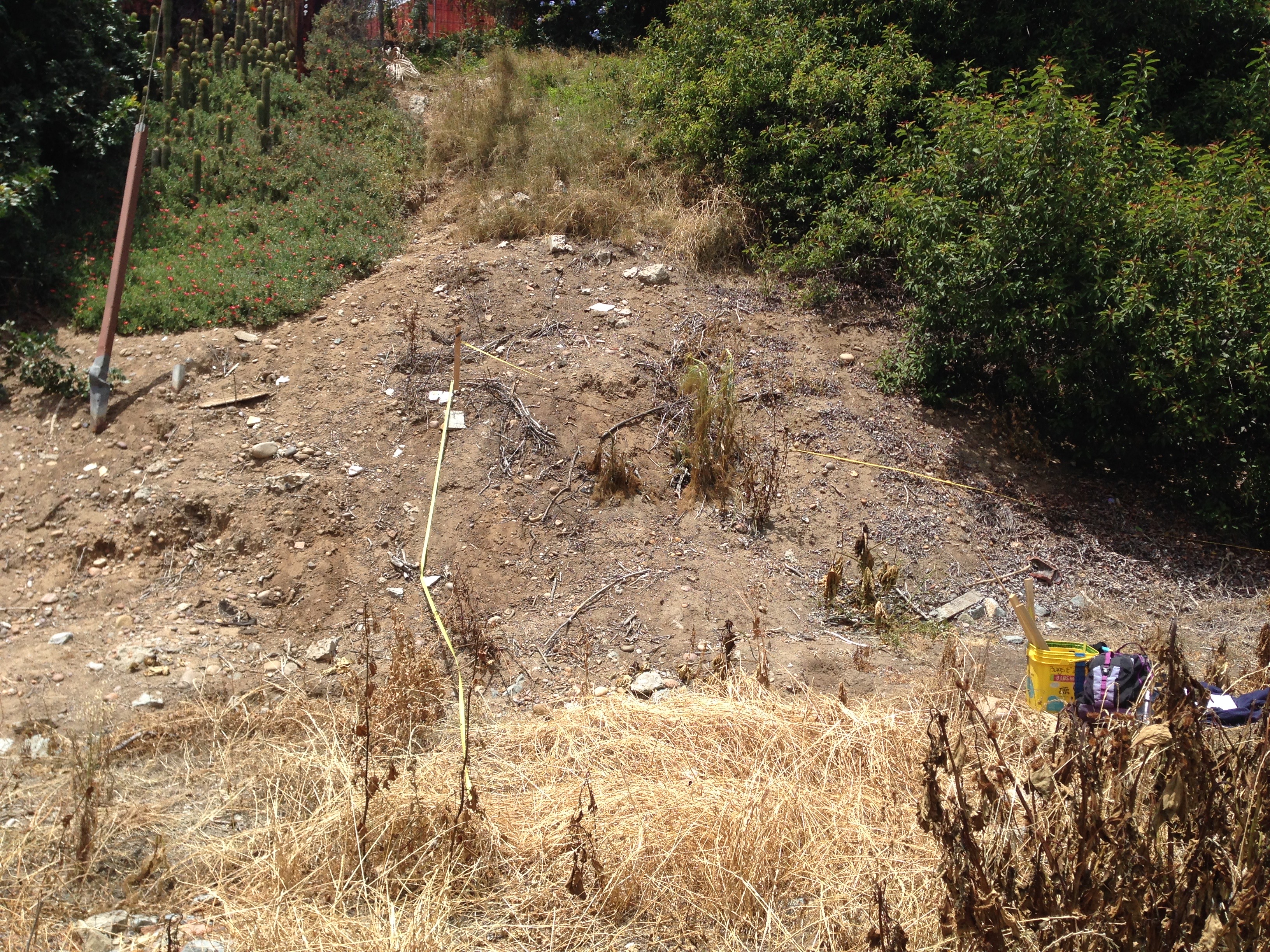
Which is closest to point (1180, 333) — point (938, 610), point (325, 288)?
point (938, 610)

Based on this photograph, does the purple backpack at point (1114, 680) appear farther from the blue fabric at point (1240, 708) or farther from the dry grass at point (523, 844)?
the dry grass at point (523, 844)

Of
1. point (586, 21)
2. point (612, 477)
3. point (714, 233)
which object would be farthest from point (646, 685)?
point (586, 21)

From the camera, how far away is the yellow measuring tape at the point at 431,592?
3.84m

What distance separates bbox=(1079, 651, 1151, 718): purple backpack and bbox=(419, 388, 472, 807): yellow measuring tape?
7.70 ft

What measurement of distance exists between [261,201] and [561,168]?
2.60 meters

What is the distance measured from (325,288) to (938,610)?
4.99 meters

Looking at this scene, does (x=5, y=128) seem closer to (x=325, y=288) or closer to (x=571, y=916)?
(x=325, y=288)

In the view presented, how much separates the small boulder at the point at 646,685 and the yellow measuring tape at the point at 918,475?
218cm

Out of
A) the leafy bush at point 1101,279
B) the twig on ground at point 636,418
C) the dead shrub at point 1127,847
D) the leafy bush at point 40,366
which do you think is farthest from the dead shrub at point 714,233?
the dead shrub at point 1127,847

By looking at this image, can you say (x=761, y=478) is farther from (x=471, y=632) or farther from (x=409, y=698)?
(x=409, y=698)

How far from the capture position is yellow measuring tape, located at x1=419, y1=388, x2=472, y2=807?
3.84m

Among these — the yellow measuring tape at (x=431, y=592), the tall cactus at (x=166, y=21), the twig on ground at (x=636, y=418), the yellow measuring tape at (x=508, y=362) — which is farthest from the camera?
the tall cactus at (x=166, y=21)

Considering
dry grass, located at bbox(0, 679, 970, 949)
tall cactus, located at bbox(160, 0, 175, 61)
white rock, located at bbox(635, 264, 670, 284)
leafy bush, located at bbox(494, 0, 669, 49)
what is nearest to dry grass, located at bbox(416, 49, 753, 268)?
white rock, located at bbox(635, 264, 670, 284)

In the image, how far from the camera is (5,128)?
7.50 m
